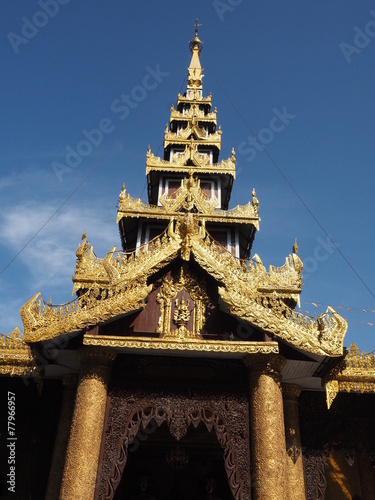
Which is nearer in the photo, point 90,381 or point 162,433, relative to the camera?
point 90,381

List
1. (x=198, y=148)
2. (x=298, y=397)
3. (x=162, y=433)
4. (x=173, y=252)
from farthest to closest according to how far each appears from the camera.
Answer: (x=198, y=148) < (x=162, y=433) < (x=298, y=397) < (x=173, y=252)

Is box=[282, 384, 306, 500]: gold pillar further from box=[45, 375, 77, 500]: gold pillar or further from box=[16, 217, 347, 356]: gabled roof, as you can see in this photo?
box=[45, 375, 77, 500]: gold pillar

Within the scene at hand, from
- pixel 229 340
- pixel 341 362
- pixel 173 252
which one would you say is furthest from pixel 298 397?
pixel 173 252

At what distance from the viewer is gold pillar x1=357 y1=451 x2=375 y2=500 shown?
1266 cm

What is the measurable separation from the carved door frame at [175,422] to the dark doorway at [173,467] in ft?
9.45

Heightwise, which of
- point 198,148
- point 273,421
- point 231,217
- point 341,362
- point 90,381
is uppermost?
point 198,148

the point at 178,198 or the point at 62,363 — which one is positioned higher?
the point at 178,198

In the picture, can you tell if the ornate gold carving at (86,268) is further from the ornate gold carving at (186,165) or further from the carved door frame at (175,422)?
the carved door frame at (175,422)

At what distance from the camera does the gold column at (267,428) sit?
872 centimetres

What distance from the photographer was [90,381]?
970 cm

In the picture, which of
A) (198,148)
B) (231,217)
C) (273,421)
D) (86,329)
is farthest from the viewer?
(198,148)

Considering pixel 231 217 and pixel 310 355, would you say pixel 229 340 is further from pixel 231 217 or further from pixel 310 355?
pixel 231 217

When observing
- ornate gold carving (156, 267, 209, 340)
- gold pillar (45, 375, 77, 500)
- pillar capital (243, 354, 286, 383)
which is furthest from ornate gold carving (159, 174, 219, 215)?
pillar capital (243, 354, 286, 383)

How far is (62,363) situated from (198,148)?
62.4 ft
